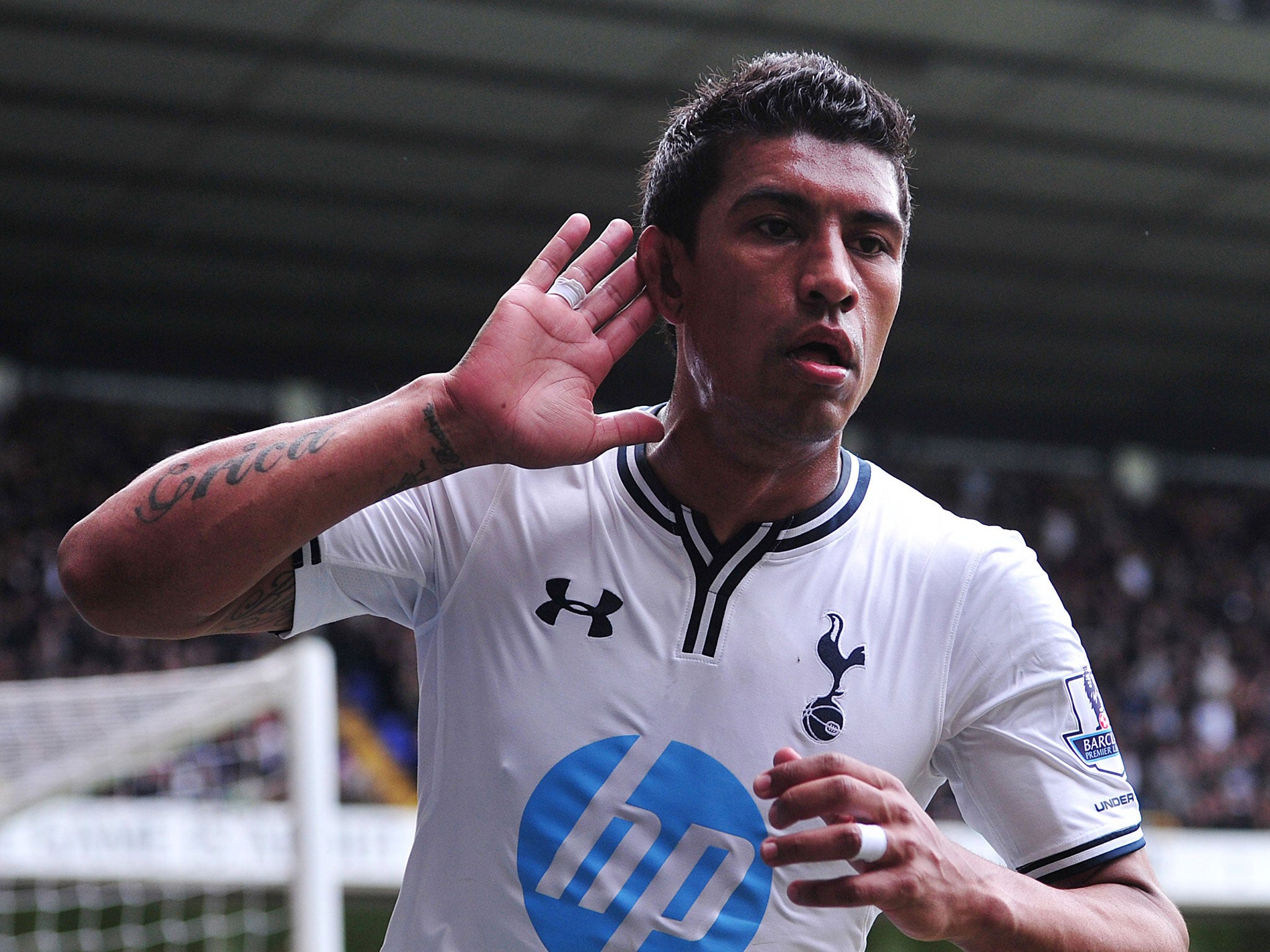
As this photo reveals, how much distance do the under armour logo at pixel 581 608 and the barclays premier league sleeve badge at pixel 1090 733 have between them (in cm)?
77

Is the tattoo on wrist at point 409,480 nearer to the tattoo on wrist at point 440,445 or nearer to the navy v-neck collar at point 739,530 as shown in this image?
the tattoo on wrist at point 440,445

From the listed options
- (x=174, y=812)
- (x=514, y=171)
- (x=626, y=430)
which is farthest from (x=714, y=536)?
(x=514, y=171)

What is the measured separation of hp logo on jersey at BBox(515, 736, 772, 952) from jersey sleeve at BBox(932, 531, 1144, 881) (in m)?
0.40

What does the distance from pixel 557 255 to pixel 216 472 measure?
69cm

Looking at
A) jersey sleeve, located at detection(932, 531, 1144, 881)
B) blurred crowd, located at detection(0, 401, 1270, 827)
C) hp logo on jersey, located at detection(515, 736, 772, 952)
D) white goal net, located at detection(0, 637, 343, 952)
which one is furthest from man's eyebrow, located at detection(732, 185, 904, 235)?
blurred crowd, located at detection(0, 401, 1270, 827)

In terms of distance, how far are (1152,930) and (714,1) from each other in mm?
11298

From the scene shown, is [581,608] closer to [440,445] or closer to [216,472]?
[440,445]

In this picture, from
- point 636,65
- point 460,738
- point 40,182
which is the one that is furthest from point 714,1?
point 460,738

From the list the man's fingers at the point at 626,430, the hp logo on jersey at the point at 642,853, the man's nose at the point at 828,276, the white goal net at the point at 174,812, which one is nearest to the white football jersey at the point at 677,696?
the hp logo on jersey at the point at 642,853


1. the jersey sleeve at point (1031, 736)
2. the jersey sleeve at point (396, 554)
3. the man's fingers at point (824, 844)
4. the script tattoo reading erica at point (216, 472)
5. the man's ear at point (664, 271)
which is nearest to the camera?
the man's fingers at point (824, 844)

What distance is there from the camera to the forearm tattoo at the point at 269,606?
255cm

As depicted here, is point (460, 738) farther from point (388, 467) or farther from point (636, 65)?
point (636, 65)

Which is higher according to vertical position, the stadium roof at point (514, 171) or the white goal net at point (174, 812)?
the stadium roof at point (514, 171)

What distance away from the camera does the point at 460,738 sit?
8.55 ft
